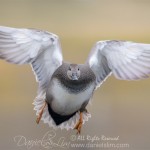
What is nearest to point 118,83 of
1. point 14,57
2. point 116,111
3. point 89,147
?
point 116,111

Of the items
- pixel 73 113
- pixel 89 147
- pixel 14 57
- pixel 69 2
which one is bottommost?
pixel 89 147

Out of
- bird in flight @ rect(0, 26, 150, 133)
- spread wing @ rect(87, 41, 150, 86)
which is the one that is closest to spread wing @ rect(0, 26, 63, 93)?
bird in flight @ rect(0, 26, 150, 133)

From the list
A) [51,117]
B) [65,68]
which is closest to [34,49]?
[65,68]

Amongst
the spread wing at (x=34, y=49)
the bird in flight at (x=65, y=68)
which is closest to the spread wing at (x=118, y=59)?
the bird in flight at (x=65, y=68)

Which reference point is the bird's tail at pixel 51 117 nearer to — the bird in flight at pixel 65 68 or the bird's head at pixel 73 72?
the bird in flight at pixel 65 68

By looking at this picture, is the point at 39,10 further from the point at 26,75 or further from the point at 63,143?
the point at 63,143

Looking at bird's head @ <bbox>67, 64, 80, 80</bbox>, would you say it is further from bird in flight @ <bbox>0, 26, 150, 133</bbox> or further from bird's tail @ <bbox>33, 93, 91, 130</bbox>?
bird's tail @ <bbox>33, 93, 91, 130</bbox>

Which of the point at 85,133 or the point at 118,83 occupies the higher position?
the point at 118,83
